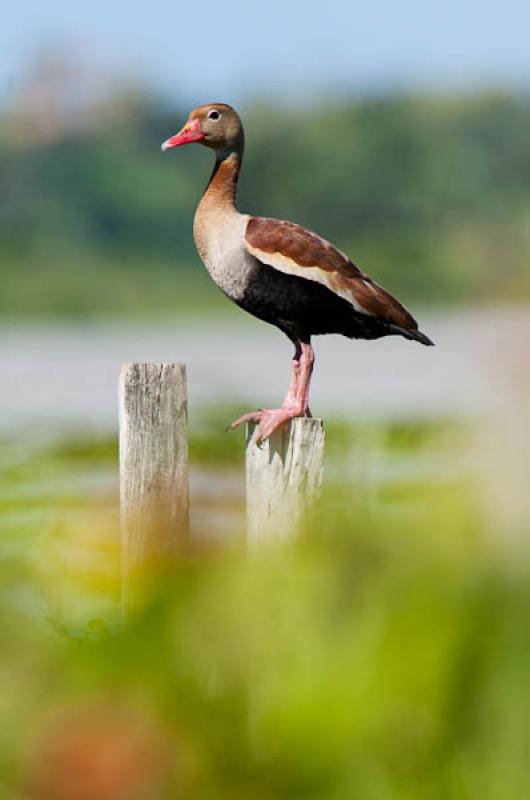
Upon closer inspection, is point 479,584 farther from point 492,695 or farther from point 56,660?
point 56,660

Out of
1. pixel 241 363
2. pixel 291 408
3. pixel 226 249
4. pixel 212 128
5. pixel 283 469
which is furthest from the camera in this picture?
pixel 241 363

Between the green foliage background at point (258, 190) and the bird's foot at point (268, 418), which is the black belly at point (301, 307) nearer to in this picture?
the bird's foot at point (268, 418)

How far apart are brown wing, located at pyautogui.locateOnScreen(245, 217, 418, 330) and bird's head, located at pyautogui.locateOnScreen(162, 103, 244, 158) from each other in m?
0.41

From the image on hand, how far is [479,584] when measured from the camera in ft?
2.51

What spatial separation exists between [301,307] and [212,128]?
595 mm

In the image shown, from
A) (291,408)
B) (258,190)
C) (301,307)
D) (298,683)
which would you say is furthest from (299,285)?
(258,190)

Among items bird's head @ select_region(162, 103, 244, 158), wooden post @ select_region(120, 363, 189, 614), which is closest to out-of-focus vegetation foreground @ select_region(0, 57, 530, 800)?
wooden post @ select_region(120, 363, 189, 614)

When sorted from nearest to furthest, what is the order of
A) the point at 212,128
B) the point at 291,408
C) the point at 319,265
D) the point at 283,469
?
the point at 283,469 → the point at 291,408 → the point at 319,265 → the point at 212,128

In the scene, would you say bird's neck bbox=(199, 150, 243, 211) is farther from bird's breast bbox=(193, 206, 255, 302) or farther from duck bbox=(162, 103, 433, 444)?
duck bbox=(162, 103, 433, 444)

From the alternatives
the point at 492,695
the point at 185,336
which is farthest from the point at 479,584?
the point at 185,336

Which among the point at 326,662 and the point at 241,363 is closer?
the point at 326,662

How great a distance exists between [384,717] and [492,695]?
0.16 feet

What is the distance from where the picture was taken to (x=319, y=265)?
12.9 ft

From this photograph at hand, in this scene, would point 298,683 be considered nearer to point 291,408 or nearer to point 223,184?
point 291,408
